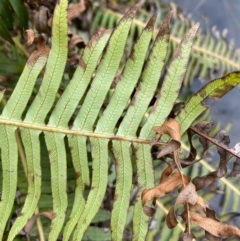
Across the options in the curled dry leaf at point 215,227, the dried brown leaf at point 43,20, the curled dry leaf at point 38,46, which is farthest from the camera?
the dried brown leaf at point 43,20

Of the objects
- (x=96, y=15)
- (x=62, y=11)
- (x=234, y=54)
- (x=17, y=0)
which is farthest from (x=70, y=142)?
(x=234, y=54)

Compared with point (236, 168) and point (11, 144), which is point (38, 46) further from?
point (236, 168)

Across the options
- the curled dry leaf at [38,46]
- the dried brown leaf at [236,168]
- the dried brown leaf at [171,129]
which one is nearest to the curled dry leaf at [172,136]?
the dried brown leaf at [171,129]

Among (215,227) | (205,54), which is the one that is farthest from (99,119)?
(205,54)

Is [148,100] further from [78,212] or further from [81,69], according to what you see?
[78,212]

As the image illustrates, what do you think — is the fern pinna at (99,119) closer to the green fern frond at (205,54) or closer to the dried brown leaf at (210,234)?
the dried brown leaf at (210,234)

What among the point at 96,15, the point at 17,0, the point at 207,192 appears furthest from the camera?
the point at 96,15

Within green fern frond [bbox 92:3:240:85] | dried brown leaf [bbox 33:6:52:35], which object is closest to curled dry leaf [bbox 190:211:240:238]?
dried brown leaf [bbox 33:6:52:35]
